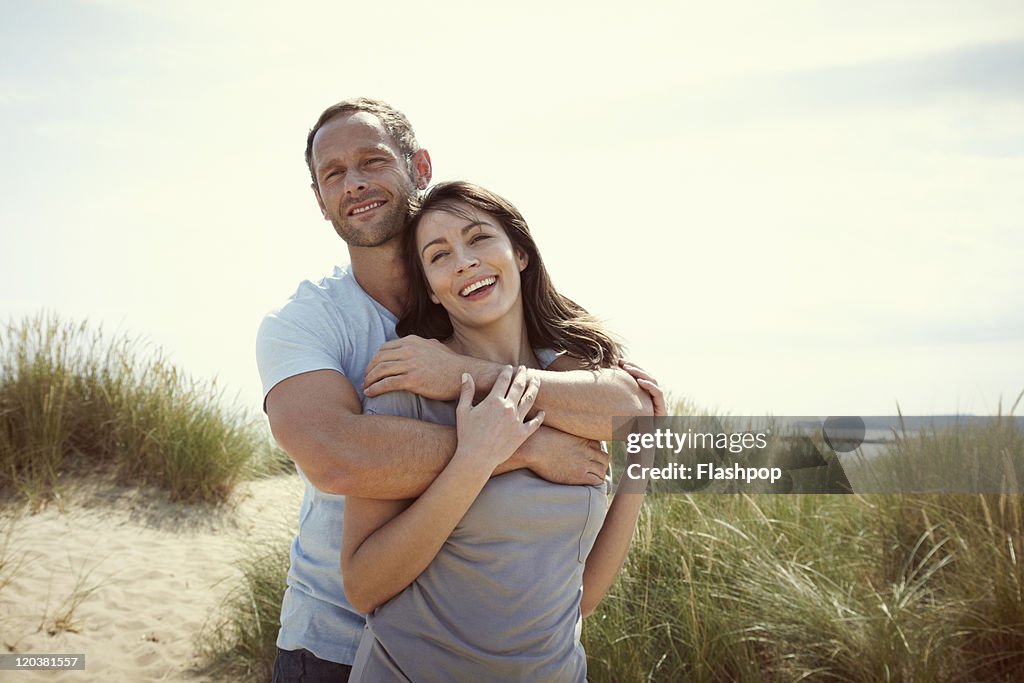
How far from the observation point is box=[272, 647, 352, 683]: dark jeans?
2566 mm

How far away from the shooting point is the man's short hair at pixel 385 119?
3.25m

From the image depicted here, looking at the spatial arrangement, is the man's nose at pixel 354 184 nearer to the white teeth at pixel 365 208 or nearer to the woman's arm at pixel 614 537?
the white teeth at pixel 365 208

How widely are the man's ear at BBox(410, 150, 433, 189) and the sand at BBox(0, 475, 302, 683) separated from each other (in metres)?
3.92

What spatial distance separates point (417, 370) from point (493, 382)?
0.23 metres

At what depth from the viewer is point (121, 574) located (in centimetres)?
739

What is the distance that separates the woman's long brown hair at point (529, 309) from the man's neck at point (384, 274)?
0.22 ft

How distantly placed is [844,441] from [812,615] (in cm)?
187

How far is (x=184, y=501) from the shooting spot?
29.5ft

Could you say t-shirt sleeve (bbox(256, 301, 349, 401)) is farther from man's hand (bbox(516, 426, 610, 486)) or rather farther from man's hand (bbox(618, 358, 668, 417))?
man's hand (bbox(618, 358, 668, 417))

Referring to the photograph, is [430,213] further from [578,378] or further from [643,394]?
[643,394]

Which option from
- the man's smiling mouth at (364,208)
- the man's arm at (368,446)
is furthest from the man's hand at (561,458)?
the man's smiling mouth at (364,208)

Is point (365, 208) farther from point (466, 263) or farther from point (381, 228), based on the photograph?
point (466, 263)

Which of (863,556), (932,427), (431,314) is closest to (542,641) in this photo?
(431,314)

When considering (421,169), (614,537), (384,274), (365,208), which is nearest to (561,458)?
(614,537)
